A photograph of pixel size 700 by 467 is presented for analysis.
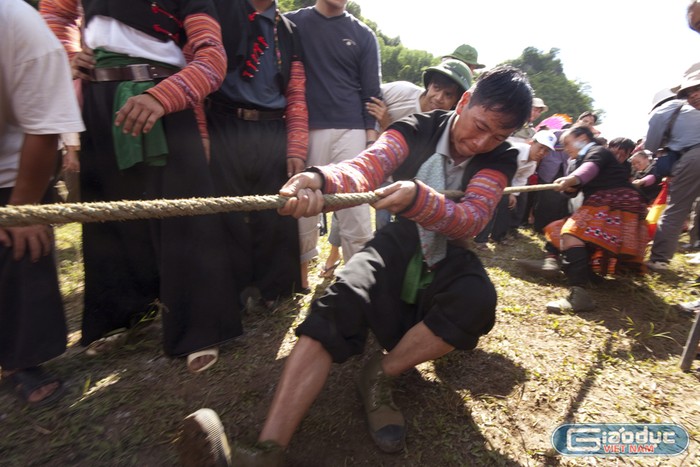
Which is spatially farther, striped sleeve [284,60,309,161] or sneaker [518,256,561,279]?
sneaker [518,256,561,279]

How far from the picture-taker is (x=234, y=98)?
6.68 feet

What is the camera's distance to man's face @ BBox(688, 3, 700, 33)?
2.48 meters

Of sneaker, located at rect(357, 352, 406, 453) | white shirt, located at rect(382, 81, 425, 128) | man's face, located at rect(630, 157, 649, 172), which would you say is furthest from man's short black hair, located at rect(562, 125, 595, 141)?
sneaker, located at rect(357, 352, 406, 453)

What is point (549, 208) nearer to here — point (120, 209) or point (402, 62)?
point (120, 209)

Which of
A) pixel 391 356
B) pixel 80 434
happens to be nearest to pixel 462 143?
pixel 391 356

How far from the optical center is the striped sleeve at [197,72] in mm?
1577

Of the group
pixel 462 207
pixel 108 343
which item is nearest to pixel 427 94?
pixel 462 207

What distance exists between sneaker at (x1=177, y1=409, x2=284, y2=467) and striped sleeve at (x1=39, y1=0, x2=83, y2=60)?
185 centimetres

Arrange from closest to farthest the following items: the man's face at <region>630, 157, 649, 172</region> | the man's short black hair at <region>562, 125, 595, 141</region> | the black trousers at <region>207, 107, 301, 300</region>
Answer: the black trousers at <region>207, 107, 301, 300</region> < the man's short black hair at <region>562, 125, 595, 141</region> < the man's face at <region>630, 157, 649, 172</region>

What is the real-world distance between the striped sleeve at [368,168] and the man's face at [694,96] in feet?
11.0

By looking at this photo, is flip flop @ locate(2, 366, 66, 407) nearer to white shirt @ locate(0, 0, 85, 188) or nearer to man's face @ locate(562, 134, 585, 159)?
white shirt @ locate(0, 0, 85, 188)

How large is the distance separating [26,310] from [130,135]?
898 millimetres

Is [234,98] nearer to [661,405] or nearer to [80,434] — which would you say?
[80,434]

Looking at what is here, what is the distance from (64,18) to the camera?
5.99 feet
